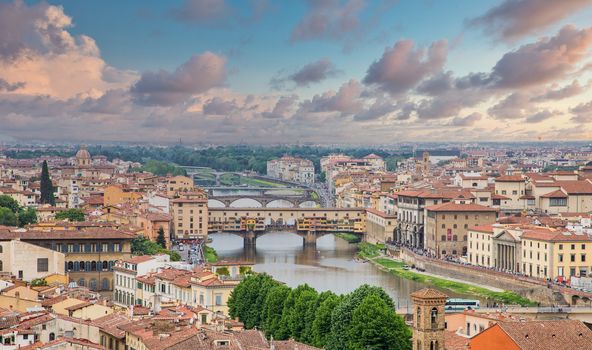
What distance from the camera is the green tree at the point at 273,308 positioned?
25250 millimetres

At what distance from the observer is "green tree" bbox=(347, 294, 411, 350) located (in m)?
22.2

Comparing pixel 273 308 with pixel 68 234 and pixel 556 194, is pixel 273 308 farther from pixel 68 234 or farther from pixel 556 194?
pixel 556 194

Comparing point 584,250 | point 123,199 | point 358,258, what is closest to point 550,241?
point 584,250

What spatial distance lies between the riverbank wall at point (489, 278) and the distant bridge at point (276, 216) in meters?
13.0

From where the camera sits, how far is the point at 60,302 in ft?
73.9

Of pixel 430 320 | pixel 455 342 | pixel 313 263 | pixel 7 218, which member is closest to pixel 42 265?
pixel 455 342

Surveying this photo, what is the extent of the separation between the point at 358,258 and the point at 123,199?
57.0ft

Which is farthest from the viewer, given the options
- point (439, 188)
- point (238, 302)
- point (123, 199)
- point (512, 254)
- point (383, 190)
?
point (383, 190)

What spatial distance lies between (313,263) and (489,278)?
35.7ft

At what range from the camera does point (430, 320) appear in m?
19.2

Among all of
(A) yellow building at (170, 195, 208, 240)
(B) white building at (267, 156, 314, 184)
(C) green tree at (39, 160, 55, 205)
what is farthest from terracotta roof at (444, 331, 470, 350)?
(B) white building at (267, 156, 314, 184)

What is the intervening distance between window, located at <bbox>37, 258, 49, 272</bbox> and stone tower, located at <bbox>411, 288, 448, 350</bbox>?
48.8 feet

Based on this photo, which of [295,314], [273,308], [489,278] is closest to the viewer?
[295,314]

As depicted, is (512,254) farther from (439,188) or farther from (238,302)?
(238,302)
